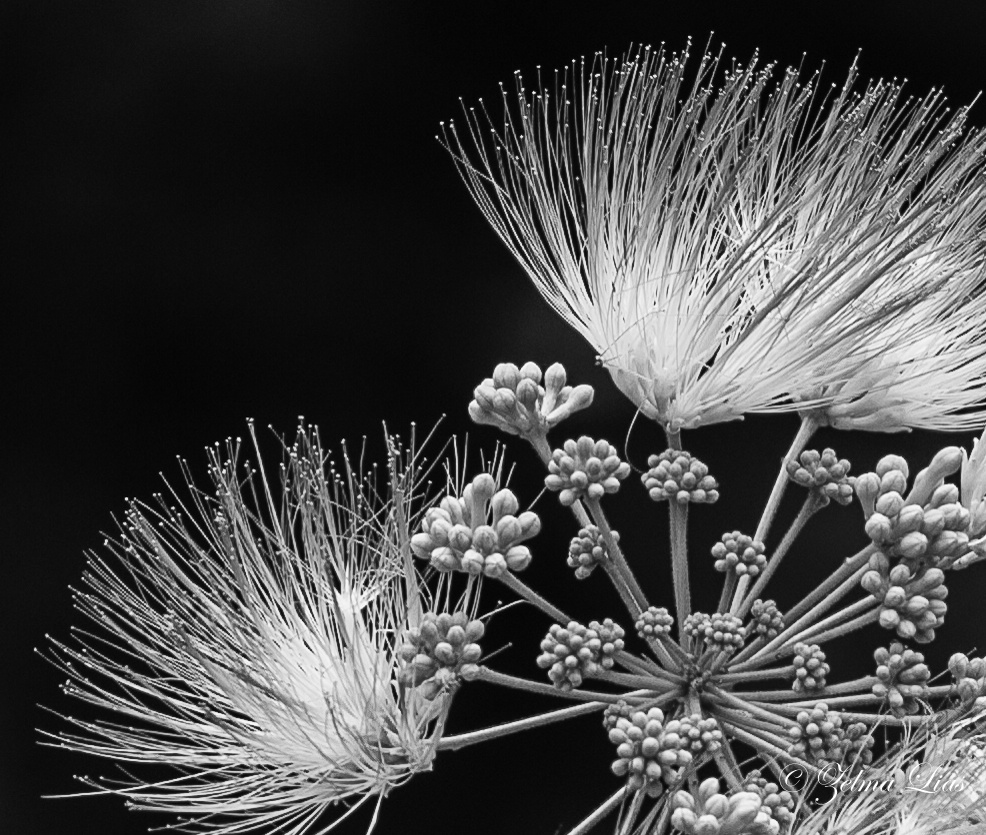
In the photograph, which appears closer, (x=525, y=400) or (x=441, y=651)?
(x=441, y=651)

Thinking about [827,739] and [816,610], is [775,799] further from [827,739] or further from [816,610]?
[816,610]

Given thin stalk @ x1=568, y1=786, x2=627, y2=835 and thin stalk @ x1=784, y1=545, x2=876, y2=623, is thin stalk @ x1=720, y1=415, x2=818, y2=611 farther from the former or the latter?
thin stalk @ x1=568, y1=786, x2=627, y2=835

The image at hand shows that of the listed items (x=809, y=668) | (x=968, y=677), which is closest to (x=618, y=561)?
(x=809, y=668)

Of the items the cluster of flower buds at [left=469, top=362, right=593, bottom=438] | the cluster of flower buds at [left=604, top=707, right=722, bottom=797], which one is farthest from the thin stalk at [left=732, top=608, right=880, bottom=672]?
the cluster of flower buds at [left=469, top=362, right=593, bottom=438]

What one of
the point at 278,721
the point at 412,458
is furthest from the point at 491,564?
the point at 278,721

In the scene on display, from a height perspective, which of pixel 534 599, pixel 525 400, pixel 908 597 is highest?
pixel 525 400

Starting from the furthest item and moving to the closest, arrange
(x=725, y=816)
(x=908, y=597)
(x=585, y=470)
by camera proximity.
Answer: (x=585, y=470), (x=908, y=597), (x=725, y=816)

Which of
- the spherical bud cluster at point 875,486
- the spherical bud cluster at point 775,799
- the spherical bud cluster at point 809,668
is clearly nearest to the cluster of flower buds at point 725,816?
the spherical bud cluster at point 775,799
